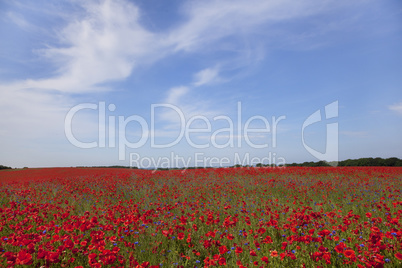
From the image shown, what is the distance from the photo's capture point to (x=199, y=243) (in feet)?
12.5

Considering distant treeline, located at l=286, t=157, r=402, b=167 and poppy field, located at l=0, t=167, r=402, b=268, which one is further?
distant treeline, located at l=286, t=157, r=402, b=167

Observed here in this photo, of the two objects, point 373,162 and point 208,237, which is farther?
point 373,162

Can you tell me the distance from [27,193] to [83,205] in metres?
3.05

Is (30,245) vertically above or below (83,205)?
above

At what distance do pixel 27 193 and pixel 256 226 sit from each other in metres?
8.32

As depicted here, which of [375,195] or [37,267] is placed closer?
[37,267]

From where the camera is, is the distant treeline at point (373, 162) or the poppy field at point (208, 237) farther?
the distant treeline at point (373, 162)

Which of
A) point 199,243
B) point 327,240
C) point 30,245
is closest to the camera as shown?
point 30,245

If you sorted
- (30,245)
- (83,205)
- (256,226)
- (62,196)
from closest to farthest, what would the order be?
(30,245) → (256,226) → (83,205) → (62,196)

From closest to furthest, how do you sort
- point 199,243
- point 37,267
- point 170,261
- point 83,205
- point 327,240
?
point 37,267 < point 170,261 < point 327,240 < point 199,243 < point 83,205

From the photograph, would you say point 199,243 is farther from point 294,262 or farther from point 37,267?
point 37,267

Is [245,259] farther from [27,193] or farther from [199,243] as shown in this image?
[27,193]

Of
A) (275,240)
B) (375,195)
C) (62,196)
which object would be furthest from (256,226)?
(62,196)

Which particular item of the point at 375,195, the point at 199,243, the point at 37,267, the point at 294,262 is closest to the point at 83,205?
the point at 37,267
